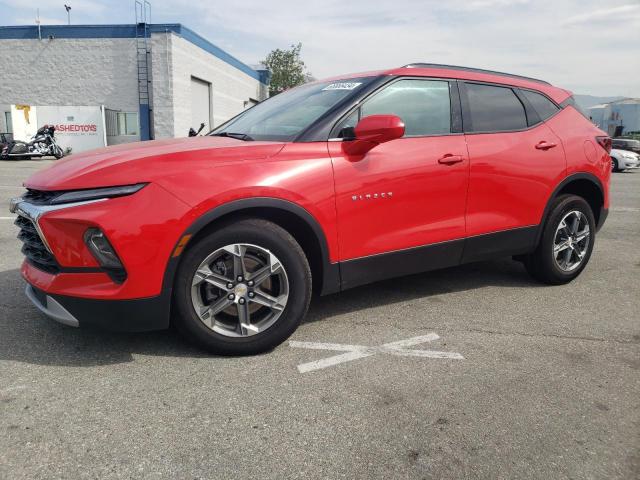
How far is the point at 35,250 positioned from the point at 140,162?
→ 2.67ft

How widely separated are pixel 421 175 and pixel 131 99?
26931 mm

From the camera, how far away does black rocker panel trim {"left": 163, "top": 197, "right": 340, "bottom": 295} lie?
270 centimetres

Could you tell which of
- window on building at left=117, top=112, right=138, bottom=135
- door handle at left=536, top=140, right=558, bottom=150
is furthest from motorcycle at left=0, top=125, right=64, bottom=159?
door handle at left=536, top=140, right=558, bottom=150

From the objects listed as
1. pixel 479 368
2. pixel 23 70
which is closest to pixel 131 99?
pixel 23 70

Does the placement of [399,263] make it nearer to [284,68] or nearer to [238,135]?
[238,135]

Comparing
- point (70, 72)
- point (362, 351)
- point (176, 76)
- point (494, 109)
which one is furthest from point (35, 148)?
point (362, 351)

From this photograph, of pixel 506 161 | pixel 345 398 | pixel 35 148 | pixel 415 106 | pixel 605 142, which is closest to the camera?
pixel 345 398

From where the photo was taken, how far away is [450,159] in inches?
140

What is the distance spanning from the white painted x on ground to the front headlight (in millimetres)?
1299

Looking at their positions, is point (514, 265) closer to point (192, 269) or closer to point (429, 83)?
point (429, 83)

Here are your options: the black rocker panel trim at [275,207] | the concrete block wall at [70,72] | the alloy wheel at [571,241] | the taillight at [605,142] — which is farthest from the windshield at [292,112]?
the concrete block wall at [70,72]

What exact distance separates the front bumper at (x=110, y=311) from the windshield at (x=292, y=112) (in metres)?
1.24

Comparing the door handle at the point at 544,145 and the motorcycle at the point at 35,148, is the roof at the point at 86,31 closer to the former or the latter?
the motorcycle at the point at 35,148

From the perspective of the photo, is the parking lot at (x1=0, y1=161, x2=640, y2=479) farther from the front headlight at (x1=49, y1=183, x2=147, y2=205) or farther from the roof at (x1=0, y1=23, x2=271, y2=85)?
the roof at (x1=0, y1=23, x2=271, y2=85)
